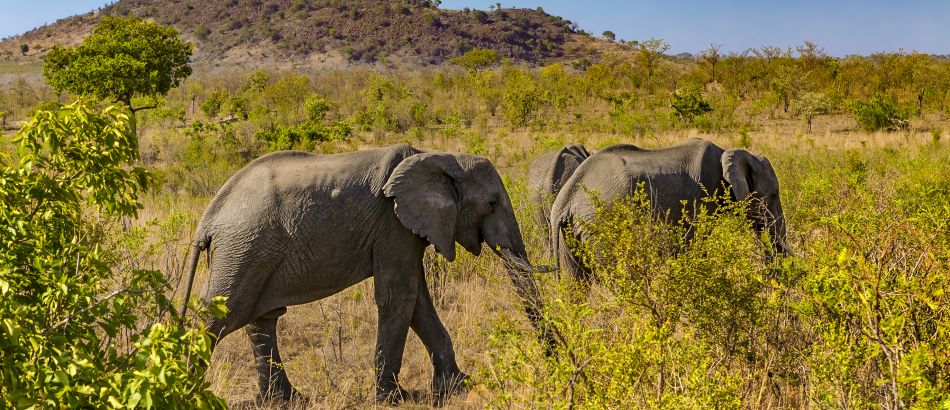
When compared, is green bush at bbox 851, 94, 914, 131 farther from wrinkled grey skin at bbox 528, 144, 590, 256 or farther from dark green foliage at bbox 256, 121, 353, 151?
wrinkled grey skin at bbox 528, 144, 590, 256

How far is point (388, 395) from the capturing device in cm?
534

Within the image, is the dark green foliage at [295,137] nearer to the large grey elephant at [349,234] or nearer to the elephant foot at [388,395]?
the large grey elephant at [349,234]

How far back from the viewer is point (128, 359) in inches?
98.8

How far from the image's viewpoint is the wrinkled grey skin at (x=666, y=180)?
7.39 meters

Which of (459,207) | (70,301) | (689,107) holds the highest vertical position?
(70,301)

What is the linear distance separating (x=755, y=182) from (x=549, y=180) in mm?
2102

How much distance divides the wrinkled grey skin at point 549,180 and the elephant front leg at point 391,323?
2.96 metres

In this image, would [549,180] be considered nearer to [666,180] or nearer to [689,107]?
[666,180]

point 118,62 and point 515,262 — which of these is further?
point 118,62

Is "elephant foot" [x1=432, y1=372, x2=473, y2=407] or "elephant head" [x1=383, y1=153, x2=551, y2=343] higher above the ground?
"elephant head" [x1=383, y1=153, x2=551, y2=343]

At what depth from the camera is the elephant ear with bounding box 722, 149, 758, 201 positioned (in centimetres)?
775

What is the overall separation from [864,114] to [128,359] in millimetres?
23713

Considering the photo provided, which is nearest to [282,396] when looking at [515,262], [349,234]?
[349,234]

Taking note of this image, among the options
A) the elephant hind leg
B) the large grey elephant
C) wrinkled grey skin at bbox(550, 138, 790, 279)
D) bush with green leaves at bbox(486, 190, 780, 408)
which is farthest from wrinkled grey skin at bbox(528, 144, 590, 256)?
bush with green leaves at bbox(486, 190, 780, 408)
